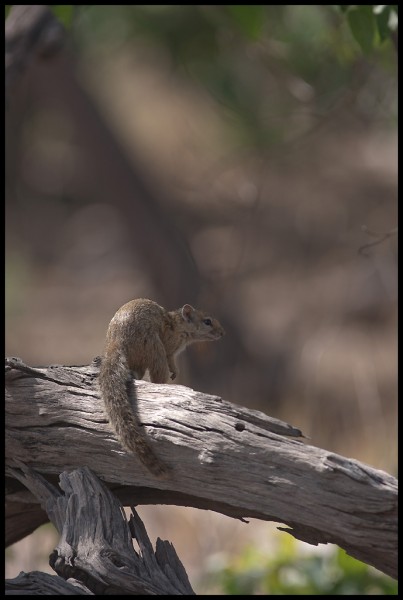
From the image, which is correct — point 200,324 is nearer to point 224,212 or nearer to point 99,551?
point 99,551

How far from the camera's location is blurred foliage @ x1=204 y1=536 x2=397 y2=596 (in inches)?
221

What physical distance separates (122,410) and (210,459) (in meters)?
0.42

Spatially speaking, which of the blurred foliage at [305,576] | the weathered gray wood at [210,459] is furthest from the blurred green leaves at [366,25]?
the blurred foliage at [305,576]

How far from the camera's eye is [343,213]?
13.7 metres

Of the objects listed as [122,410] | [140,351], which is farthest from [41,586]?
[140,351]

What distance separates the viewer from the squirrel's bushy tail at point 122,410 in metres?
3.31

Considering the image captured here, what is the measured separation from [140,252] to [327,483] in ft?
29.2

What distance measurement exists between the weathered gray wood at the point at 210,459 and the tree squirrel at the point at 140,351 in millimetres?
69

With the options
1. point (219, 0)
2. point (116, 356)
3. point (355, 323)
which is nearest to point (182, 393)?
point (116, 356)

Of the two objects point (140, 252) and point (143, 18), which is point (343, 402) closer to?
point (140, 252)

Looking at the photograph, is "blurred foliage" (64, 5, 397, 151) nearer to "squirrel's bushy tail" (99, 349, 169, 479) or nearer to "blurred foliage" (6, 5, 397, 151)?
"blurred foliage" (6, 5, 397, 151)

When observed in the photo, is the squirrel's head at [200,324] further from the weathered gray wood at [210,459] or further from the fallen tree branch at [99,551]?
the fallen tree branch at [99,551]

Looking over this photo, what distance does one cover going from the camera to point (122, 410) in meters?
3.41

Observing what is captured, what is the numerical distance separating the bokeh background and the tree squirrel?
9.76ft
